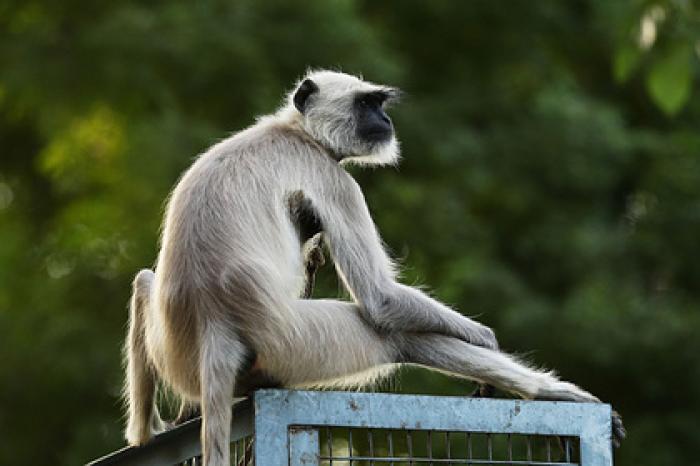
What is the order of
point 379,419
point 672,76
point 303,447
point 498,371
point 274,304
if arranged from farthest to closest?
point 672,76
point 498,371
point 274,304
point 379,419
point 303,447

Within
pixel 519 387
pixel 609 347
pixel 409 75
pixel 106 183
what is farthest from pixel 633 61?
pixel 409 75

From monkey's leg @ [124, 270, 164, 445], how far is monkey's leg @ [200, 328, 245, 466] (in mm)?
608

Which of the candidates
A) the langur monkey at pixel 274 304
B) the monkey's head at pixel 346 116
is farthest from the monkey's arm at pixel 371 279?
the monkey's head at pixel 346 116

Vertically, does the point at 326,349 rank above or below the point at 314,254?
below

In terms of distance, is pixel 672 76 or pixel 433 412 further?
pixel 672 76

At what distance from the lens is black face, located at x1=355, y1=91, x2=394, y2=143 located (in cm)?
676

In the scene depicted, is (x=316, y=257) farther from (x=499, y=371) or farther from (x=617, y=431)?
(x=617, y=431)

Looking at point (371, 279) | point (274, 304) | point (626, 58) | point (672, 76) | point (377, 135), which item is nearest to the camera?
point (274, 304)

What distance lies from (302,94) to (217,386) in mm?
1646

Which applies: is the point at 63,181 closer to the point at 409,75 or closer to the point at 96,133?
the point at 96,133

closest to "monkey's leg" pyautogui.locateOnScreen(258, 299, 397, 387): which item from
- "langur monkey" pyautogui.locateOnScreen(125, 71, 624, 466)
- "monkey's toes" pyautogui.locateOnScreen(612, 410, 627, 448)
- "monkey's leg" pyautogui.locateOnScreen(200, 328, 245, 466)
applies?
"langur monkey" pyautogui.locateOnScreen(125, 71, 624, 466)

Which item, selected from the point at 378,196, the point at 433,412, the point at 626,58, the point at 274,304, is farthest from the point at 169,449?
the point at 378,196

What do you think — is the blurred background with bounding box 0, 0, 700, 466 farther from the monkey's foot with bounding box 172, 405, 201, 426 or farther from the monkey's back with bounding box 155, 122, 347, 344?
the monkey's back with bounding box 155, 122, 347, 344

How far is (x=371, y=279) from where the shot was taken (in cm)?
598
